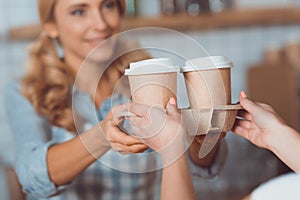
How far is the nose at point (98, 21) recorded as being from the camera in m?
0.46

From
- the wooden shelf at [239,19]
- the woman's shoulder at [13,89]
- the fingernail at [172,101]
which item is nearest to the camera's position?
the fingernail at [172,101]

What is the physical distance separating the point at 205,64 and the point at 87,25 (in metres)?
0.10

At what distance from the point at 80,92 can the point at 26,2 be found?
164 millimetres

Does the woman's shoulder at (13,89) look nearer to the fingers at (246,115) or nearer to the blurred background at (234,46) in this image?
the blurred background at (234,46)

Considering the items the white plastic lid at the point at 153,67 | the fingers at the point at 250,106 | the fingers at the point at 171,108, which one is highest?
the white plastic lid at the point at 153,67

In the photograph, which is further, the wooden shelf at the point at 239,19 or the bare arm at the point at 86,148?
the wooden shelf at the point at 239,19

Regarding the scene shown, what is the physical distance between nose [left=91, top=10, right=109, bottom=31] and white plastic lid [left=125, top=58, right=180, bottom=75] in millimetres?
56

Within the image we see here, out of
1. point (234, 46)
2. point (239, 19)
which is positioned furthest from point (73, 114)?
point (239, 19)

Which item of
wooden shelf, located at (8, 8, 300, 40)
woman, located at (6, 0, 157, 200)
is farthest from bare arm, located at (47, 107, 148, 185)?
wooden shelf, located at (8, 8, 300, 40)

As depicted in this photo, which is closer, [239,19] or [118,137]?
[118,137]

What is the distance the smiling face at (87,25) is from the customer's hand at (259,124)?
4.2 inches

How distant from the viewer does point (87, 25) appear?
1.52 ft

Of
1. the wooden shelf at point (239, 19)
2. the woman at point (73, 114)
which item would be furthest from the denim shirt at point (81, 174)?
the wooden shelf at point (239, 19)

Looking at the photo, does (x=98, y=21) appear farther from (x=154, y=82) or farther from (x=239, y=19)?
(x=239, y=19)
